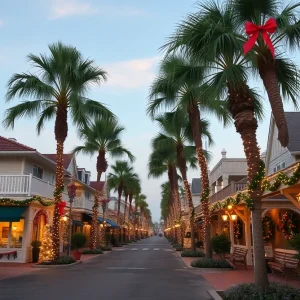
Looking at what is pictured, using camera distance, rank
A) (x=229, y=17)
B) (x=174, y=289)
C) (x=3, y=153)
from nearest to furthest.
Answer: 1. (x=229, y=17)
2. (x=174, y=289)
3. (x=3, y=153)

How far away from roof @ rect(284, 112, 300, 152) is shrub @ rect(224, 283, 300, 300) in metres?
15.2

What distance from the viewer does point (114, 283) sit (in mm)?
13859

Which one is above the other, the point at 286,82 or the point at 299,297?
the point at 286,82

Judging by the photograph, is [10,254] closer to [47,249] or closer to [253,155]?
[47,249]

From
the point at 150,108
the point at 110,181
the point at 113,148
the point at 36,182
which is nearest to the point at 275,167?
the point at 150,108

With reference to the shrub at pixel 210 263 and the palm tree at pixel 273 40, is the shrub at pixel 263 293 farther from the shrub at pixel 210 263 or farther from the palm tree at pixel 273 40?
the shrub at pixel 210 263

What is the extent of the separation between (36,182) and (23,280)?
369 inches

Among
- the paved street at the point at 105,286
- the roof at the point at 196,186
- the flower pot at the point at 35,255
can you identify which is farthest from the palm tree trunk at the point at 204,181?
the roof at the point at 196,186

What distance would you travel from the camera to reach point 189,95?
45.8ft

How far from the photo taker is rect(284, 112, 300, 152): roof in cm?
2362

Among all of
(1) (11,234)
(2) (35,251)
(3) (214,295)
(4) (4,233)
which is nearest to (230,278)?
(3) (214,295)

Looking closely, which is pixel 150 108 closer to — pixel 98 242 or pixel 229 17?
pixel 229 17

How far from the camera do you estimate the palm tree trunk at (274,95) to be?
9242 millimetres

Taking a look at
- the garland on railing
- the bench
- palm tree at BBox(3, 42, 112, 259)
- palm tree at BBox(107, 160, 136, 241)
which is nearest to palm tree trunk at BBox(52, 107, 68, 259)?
palm tree at BBox(3, 42, 112, 259)
